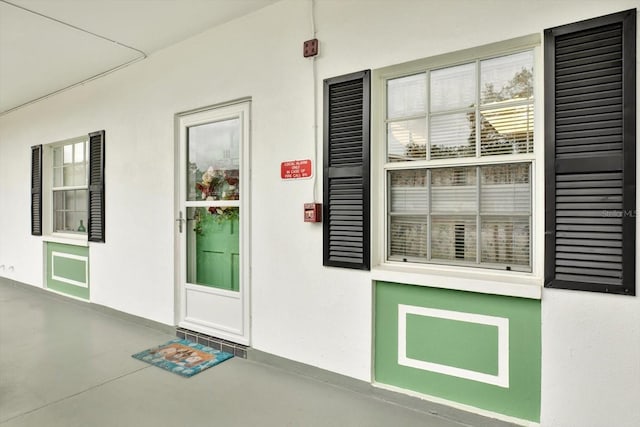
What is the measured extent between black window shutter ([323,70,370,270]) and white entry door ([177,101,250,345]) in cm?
88

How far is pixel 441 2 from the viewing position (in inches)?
91.1

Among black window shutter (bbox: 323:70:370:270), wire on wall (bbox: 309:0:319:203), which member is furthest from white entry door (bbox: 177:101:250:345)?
black window shutter (bbox: 323:70:370:270)

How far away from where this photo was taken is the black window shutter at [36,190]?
567 centimetres

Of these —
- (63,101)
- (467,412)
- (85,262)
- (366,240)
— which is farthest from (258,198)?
(63,101)

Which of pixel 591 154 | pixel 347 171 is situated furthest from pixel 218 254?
pixel 591 154

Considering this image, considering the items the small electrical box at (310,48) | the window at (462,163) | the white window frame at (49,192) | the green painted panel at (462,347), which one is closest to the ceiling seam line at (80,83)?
the white window frame at (49,192)

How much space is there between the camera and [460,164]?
92.7 inches

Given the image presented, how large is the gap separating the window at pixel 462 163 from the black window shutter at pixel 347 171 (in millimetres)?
189

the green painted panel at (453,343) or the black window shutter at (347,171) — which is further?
the black window shutter at (347,171)

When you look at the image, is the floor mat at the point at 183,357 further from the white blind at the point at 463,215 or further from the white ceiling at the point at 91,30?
the white ceiling at the point at 91,30

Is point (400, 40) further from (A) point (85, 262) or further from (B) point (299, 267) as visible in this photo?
(A) point (85, 262)

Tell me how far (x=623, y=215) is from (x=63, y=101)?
20.7ft

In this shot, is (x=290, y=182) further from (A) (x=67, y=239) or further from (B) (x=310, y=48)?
(A) (x=67, y=239)

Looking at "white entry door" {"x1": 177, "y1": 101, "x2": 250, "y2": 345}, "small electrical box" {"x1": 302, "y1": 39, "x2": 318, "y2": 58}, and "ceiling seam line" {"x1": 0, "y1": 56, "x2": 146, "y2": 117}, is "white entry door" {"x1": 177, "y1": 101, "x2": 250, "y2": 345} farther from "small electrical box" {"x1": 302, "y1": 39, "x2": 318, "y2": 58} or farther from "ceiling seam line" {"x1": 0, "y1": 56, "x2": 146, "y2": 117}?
"ceiling seam line" {"x1": 0, "y1": 56, "x2": 146, "y2": 117}
